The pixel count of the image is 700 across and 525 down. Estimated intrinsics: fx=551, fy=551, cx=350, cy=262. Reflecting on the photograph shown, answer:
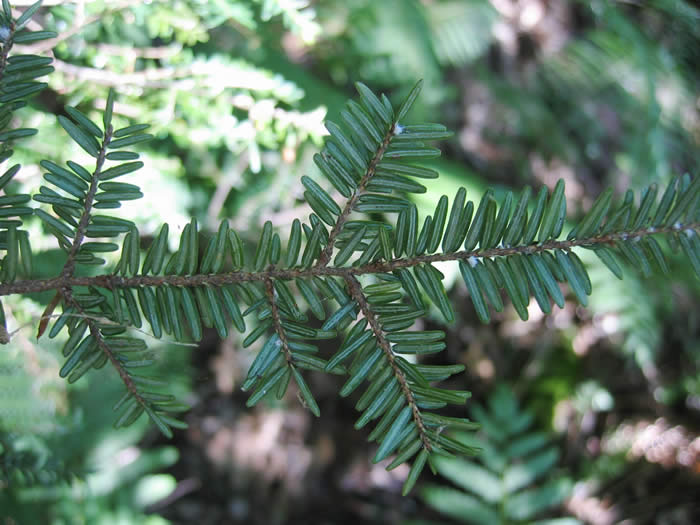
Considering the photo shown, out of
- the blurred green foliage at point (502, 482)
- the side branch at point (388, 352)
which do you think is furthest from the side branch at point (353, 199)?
the blurred green foliage at point (502, 482)

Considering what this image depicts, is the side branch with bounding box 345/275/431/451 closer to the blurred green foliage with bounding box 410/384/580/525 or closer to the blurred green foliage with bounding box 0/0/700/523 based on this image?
the blurred green foliage with bounding box 0/0/700/523

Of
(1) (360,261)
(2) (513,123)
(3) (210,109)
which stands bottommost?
(1) (360,261)

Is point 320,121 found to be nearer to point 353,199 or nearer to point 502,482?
point 353,199

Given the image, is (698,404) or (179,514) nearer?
(179,514)

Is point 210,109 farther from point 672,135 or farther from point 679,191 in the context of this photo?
point 672,135

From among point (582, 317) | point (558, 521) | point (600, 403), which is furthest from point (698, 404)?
point (558, 521)

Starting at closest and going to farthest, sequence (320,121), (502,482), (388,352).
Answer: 1. (388,352)
2. (320,121)
3. (502,482)

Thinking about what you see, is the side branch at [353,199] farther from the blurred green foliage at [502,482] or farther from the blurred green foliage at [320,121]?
the blurred green foliage at [502,482]

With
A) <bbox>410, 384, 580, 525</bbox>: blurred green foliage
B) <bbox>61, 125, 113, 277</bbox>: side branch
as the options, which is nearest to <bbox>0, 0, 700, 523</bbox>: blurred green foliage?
<bbox>410, 384, 580, 525</bbox>: blurred green foliage

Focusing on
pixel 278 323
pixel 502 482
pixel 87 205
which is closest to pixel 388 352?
pixel 278 323
